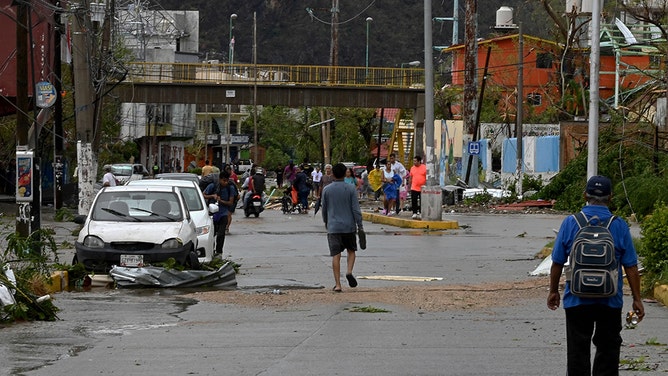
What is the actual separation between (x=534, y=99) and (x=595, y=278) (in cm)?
6563

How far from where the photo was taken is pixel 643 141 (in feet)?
112

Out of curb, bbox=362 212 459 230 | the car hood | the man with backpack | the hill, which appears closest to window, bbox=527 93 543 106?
curb, bbox=362 212 459 230

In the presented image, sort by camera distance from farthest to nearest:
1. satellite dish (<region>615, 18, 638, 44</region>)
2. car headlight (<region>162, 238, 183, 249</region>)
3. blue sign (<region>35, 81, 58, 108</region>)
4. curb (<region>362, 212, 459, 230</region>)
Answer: satellite dish (<region>615, 18, 638, 44</region>), curb (<region>362, 212, 459, 230</region>), blue sign (<region>35, 81, 58, 108</region>), car headlight (<region>162, 238, 183, 249</region>)

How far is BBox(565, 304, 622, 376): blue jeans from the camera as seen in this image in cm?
785

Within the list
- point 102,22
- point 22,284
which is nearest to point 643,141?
point 102,22

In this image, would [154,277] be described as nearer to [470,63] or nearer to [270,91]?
[470,63]

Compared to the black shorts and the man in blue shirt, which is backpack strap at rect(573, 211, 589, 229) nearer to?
the black shorts

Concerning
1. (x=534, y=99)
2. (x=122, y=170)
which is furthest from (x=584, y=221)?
(x=534, y=99)

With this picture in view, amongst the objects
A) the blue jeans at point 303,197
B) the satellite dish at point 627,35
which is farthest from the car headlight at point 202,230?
the satellite dish at point 627,35

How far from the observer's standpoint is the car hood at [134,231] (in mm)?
16734

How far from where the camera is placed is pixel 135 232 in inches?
662

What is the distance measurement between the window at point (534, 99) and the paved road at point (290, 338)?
53.2m

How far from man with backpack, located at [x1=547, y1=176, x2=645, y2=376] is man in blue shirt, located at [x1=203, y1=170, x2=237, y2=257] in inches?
550

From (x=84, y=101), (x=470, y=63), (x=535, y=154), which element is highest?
(x=470, y=63)
